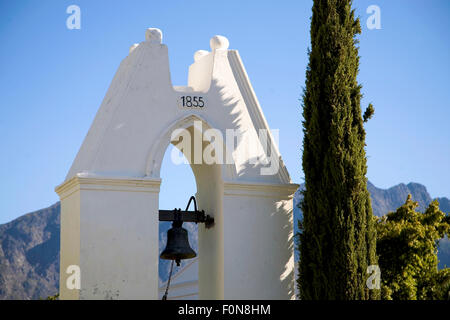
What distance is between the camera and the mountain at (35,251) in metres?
115

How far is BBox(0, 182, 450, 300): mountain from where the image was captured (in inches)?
4532

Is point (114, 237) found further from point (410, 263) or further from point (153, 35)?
point (410, 263)

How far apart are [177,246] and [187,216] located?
22.4 inches

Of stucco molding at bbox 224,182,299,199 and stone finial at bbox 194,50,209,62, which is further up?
stone finial at bbox 194,50,209,62

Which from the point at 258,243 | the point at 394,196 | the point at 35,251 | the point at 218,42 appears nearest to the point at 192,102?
the point at 218,42

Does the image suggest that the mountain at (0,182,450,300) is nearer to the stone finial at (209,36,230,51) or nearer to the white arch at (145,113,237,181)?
the stone finial at (209,36,230,51)

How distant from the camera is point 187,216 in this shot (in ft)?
36.2

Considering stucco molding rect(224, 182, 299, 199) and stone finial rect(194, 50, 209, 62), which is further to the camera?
stone finial rect(194, 50, 209, 62)

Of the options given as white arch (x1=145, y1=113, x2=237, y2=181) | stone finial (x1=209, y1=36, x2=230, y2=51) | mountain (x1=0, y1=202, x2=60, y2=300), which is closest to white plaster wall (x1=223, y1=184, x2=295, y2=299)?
white arch (x1=145, y1=113, x2=237, y2=181)

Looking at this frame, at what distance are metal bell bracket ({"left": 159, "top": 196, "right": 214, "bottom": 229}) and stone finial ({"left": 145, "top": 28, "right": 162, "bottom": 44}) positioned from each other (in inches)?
101

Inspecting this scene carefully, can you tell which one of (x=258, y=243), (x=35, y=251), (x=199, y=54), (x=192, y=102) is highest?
(x=35, y=251)

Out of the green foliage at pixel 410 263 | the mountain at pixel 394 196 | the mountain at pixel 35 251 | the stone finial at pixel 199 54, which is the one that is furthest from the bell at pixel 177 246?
the mountain at pixel 394 196

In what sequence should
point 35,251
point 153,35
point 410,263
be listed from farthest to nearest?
1. point 35,251
2. point 410,263
3. point 153,35
